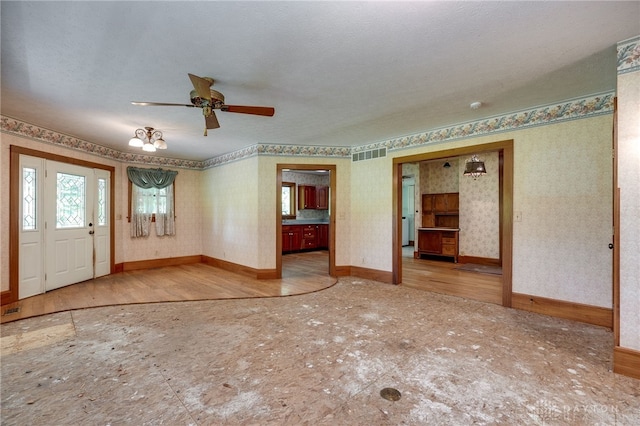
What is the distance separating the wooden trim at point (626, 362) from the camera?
221cm

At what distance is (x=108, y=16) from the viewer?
1928mm

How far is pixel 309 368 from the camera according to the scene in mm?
2361

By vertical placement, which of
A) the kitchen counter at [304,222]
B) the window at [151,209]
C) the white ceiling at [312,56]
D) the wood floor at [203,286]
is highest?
the white ceiling at [312,56]

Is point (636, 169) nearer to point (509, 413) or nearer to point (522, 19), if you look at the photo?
point (522, 19)

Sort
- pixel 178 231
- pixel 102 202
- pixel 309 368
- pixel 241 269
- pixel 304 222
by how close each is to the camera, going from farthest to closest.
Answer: pixel 304 222, pixel 178 231, pixel 241 269, pixel 102 202, pixel 309 368

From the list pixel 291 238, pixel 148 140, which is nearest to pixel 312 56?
pixel 148 140

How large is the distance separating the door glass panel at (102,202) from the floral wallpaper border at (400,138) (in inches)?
21.0

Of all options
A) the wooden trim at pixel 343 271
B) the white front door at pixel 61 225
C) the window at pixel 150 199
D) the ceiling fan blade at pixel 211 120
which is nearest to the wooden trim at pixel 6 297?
the white front door at pixel 61 225

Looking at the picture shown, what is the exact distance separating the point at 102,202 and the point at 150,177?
3.39ft

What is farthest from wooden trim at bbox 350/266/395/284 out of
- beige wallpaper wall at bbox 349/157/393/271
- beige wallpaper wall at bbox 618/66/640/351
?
beige wallpaper wall at bbox 618/66/640/351

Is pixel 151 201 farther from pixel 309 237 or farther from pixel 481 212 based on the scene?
pixel 481 212

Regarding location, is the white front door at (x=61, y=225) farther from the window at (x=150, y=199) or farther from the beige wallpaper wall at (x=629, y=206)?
the beige wallpaper wall at (x=629, y=206)

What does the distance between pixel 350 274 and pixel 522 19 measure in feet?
15.0

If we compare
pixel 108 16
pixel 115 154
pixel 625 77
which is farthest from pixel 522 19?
pixel 115 154
